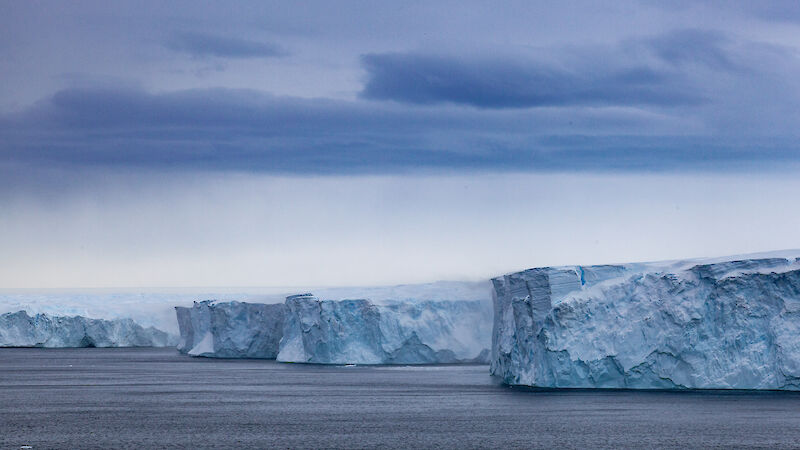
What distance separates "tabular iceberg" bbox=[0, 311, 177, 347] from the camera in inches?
3226

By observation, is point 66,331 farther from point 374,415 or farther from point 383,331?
point 374,415

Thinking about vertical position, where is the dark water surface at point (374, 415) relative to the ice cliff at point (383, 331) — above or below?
below

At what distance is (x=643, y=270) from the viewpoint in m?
33.0

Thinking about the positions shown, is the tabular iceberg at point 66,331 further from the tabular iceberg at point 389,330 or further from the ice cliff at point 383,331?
the tabular iceberg at point 389,330

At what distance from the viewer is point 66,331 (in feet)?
272

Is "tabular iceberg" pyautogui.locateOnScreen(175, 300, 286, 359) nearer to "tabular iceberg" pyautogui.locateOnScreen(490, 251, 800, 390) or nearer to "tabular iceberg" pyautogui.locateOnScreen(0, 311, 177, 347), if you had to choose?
"tabular iceberg" pyautogui.locateOnScreen(0, 311, 177, 347)

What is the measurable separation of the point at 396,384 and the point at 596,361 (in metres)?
9.15

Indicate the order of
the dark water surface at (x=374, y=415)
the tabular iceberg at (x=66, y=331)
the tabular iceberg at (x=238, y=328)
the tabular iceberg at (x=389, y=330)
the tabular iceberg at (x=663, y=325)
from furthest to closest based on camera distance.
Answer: the tabular iceberg at (x=66, y=331) < the tabular iceberg at (x=238, y=328) < the tabular iceberg at (x=389, y=330) < the tabular iceberg at (x=663, y=325) < the dark water surface at (x=374, y=415)

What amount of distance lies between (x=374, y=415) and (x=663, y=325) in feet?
29.9

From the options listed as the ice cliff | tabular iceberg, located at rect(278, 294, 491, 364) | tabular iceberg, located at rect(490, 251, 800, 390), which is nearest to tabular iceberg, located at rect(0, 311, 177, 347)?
the ice cliff

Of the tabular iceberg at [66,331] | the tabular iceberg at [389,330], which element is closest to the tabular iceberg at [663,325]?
the tabular iceberg at [389,330]

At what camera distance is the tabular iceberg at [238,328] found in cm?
5800

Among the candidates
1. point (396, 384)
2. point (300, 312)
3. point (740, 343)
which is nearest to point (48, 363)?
point (300, 312)

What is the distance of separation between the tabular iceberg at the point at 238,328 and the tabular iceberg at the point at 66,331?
21.3m
